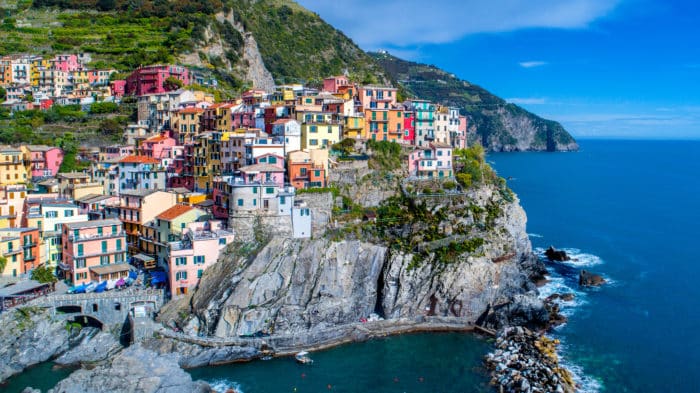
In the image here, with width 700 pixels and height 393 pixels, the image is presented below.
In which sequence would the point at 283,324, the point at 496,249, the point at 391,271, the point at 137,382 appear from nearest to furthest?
the point at 137,382 → the point at 283,324 → the point at 391,271 → the point at 496,249

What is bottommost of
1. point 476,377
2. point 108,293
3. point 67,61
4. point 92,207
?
point 476,377

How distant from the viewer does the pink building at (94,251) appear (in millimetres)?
44656

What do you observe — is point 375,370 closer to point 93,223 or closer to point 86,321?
point 86,321

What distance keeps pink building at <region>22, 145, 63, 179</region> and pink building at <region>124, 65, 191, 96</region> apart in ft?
59.0

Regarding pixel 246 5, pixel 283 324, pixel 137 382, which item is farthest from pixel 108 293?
pixel 246 5

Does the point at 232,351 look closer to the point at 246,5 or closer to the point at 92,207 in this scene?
the point at 92,207

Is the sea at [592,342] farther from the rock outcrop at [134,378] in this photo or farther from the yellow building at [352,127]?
the yellow building at [352,127]

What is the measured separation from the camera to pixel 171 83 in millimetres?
74250

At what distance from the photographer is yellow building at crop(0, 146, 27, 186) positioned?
55.0m

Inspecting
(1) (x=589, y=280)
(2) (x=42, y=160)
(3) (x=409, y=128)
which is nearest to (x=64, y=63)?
(2) (x=42, y=160)

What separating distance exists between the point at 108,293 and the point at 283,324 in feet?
43.4

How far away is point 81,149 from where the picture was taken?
210 ft

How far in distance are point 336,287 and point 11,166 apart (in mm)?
35687

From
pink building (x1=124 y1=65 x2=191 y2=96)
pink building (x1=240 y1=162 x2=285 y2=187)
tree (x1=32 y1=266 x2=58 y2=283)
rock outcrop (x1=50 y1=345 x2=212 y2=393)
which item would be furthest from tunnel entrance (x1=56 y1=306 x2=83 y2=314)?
pink building (x1=124 y1=65 x2=191 y2=96)
